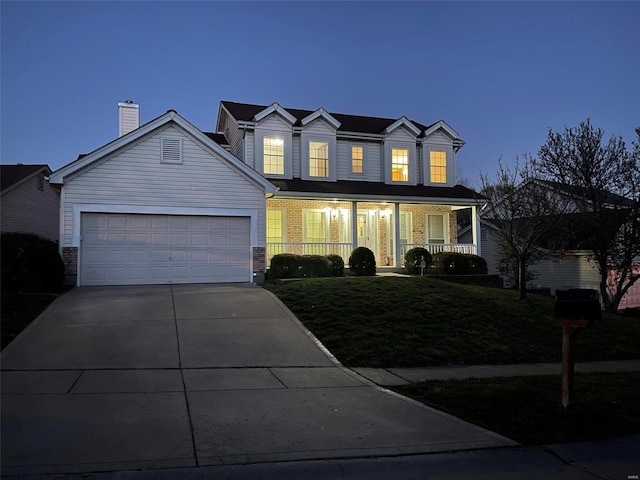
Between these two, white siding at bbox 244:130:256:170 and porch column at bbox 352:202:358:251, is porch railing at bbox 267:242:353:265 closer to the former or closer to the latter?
porch column at bbox 352:202:358:251

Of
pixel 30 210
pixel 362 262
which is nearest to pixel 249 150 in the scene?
pixel 362 262

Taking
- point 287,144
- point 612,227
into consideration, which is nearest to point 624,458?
point 612,227

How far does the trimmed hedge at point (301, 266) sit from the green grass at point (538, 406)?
9.95m

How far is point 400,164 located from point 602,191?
7.84m

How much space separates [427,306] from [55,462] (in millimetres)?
10223

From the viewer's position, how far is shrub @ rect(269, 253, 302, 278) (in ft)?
57.9

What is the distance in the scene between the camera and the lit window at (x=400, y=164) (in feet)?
73.4

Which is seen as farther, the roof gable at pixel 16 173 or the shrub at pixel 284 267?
the roof gable at pixel 16 173

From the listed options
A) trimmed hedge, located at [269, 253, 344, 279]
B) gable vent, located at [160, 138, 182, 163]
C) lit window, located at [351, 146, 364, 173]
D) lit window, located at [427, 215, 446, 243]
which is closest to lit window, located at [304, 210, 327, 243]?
Answer: lit window, located at [351, 146, 364, 173]

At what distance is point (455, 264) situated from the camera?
20172mm

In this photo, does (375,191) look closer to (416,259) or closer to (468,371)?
(416,259)

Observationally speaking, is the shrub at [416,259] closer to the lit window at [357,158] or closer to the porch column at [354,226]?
the porch column at [354,226]


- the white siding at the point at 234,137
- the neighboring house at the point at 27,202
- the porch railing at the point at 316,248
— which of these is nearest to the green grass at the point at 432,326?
the porch railing at the point at 316,248

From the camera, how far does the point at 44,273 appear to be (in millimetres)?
14109
